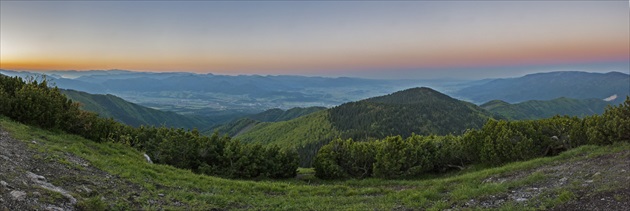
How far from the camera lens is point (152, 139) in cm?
2695

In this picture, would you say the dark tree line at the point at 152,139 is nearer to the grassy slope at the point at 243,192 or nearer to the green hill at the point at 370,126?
the grassy slope at the point at 243,192

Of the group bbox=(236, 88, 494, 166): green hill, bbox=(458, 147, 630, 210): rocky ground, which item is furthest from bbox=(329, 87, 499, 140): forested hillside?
bbox=(458, 147, 630, 210): rocky ground

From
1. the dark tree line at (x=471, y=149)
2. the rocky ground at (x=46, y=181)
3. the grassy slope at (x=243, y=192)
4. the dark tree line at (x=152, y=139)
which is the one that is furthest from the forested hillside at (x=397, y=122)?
the rocky ground at (x=46, y=181)

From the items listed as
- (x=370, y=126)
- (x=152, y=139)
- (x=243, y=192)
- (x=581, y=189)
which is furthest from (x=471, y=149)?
(x=370, y=126)

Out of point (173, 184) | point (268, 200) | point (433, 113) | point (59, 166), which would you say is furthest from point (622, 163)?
point (433, 113)

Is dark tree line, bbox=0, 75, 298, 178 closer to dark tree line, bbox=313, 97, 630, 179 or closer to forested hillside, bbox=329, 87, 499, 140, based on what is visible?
dark tree line, bbox=313, 97, 630, 179

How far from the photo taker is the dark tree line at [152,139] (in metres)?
17.8

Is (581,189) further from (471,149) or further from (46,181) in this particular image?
(46,181)

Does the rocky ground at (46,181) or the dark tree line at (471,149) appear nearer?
the rocky ground at (46,181)

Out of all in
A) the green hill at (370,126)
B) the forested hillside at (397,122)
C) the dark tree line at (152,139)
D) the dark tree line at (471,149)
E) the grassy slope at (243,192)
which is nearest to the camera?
the grassy slope at (243,192)

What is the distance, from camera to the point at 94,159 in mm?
13883

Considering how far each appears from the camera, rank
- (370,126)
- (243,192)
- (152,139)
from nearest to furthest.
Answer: (243,192) → (152,139) → (370,126)

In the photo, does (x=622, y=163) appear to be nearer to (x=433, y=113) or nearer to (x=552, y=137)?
(x=552, y=137)

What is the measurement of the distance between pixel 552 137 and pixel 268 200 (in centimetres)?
2540
